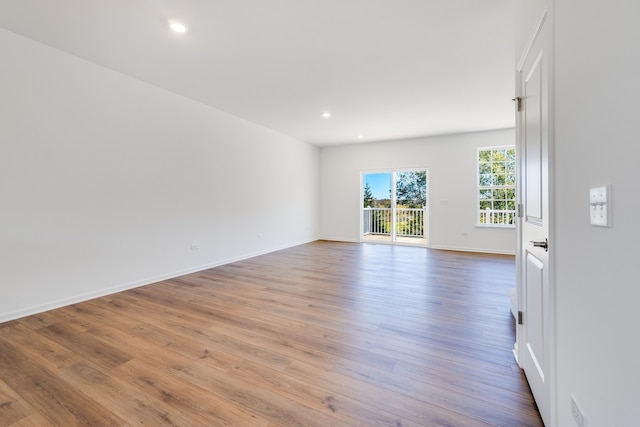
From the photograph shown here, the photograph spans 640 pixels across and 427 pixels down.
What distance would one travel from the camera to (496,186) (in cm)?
586

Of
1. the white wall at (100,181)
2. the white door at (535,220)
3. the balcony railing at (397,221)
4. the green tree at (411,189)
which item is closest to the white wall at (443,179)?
the green tree at (411,189)

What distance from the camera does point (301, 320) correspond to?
2.51 metres

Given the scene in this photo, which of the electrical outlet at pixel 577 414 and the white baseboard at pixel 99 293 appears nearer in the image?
the electrical outlet at pixel 577 414

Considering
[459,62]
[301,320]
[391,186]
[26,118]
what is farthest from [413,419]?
[391,186]

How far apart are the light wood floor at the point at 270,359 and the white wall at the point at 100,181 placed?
0.45 m

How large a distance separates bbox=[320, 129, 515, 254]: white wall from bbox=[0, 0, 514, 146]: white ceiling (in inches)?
64.9

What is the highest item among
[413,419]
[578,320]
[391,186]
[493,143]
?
[493,143]

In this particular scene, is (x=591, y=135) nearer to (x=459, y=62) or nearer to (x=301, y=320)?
(x=301, y=320)

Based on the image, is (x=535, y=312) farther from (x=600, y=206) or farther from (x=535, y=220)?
(x=600, y=206)

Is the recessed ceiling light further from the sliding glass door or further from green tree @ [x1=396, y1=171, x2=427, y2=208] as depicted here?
green tree @ [x1=396, y1=171, x2=427, y2=208]

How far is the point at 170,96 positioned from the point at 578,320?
15.7 feet

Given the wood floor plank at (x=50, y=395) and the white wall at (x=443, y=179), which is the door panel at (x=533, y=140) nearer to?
the wood floor plank at (x=50, y=395)

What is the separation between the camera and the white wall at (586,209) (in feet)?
2.19

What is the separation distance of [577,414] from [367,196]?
21.9 feet
